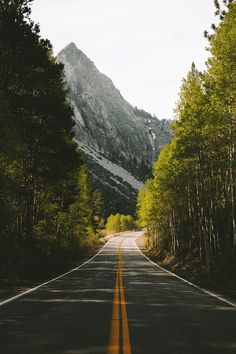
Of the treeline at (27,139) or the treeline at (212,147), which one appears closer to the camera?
the treeline at (27,139)

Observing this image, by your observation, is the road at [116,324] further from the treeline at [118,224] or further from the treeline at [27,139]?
the treeline at [118,224]

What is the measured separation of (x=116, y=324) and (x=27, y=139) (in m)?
13.8

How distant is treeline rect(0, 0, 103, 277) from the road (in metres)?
5.11

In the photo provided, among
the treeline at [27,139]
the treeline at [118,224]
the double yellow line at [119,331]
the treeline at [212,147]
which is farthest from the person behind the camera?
the treeline at [118,224]

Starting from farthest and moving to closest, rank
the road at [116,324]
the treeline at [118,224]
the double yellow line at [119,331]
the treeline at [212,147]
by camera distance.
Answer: the treeline at [118,224] < the treeline at [212,147] < the road at [116,324] < the double yellow line at [119,331]

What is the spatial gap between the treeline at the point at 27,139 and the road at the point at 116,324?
16.8ft

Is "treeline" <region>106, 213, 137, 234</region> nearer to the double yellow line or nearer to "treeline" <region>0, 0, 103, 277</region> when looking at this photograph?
"treeline" <region>0, 0, 103, 277</region>

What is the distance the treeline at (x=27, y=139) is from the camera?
1540 centimetres

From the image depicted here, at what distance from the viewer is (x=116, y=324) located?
806 centimetres

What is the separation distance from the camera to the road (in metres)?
6.22

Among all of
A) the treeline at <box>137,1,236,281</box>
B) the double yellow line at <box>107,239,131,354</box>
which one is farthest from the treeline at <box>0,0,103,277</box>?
the treeline at <box>137,1,236,281</box>

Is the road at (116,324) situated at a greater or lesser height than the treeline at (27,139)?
lesser

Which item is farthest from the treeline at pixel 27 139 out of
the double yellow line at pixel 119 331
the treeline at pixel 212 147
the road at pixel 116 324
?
the treeline at pixel 212 147

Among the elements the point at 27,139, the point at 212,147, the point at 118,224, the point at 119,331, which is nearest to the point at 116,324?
the point at 119,331
